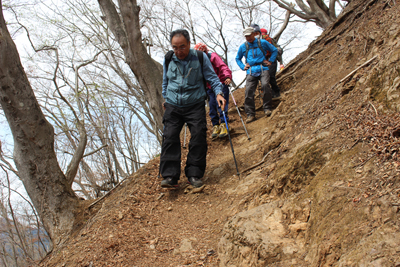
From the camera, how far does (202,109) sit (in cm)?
389

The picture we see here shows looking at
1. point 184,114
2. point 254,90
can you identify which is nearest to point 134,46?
point 184,114

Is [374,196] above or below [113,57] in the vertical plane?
below

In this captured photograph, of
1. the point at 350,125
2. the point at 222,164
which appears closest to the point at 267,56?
the point at 222,164

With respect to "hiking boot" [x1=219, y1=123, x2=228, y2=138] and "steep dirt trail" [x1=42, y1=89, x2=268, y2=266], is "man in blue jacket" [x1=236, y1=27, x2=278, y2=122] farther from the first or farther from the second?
"steep dirt trail" [x1=42, y1=89, x2=268, y2=266]

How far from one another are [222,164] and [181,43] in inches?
87.6

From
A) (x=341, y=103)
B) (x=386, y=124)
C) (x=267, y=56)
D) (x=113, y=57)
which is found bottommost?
(x=386, y=124)

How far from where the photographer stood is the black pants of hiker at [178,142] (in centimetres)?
374

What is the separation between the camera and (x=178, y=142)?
3.81 m

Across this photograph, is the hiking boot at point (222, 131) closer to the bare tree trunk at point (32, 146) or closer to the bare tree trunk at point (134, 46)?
the bare tree trunk at point (134, 46)

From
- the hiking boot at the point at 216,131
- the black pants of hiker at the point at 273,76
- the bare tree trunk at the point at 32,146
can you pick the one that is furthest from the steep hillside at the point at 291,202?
the black pants of hiker at the point at 273,76

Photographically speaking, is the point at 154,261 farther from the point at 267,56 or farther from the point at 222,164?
the point at 267,56

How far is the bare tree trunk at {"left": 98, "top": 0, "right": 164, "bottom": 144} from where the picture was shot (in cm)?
541

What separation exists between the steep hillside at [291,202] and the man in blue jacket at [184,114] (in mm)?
394

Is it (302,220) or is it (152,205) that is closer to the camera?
(302,220)
